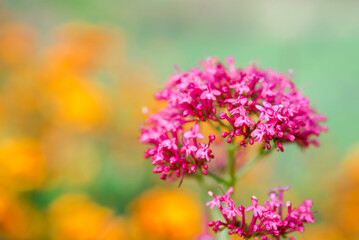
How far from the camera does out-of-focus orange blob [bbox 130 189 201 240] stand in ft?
13.8

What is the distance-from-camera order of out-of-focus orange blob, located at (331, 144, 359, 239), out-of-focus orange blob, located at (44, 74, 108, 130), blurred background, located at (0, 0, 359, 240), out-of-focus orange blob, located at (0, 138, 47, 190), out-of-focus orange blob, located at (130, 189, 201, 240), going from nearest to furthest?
out-of-focus orange blob, located at (130, 189, 201, 240), blurred background, located at (0, 0, 359, 240), out-of-focus orange blob, located at (0, 138, 47, 190), out-of-focus orange blob, located at (331, 144, 359, 239), out-of-focus orange blob, located at (44, 74, 108, 130)

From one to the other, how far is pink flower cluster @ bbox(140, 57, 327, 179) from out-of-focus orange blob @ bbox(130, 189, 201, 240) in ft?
5.66

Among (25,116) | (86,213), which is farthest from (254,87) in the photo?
(25,116)

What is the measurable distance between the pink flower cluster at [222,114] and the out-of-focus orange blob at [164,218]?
1724mm

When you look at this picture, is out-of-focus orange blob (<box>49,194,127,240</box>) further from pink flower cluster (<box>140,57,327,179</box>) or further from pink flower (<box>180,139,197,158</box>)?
pink flower (<box>180,139,197,158</box>)

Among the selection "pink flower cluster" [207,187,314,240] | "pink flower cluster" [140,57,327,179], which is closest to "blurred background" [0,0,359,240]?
"pink flower cluster" [140,57,327,179]

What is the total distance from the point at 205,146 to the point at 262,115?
1.01ft

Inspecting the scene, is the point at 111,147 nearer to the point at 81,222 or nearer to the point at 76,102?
the point at 76,102

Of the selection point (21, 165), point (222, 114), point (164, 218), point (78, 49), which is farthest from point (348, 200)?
point (78, 49)

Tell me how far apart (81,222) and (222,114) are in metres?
2.33

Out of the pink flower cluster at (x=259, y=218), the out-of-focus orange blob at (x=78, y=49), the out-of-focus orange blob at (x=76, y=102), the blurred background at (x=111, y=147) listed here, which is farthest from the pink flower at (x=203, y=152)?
the out-of-focus orange blob at (x=78, y=49)

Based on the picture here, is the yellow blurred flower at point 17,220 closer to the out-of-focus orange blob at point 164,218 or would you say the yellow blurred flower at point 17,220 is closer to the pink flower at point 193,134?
the out-of-focus orange blob at point 164,218

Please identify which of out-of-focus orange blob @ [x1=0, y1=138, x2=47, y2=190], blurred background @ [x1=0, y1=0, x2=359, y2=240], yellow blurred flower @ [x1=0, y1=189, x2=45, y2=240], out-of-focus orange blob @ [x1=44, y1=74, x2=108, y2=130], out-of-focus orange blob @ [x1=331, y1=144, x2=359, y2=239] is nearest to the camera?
yellow blurred flower @ [x1=0, y1=189, x2=45, y2=240]

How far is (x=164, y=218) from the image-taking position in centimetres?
430
